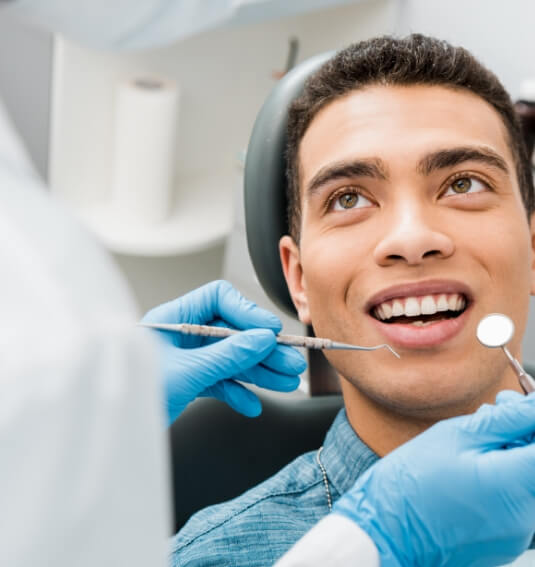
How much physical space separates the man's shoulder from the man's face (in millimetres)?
195

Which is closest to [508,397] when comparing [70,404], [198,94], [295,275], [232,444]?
[295,275]

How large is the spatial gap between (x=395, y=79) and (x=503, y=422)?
63 centimetres

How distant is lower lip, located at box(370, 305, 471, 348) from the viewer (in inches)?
47.4

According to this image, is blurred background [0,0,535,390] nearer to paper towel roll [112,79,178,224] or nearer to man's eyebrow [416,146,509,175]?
paper towel roll [112,79,178,224]

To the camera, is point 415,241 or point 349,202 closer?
point 415,241

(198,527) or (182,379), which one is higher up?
(182,379)

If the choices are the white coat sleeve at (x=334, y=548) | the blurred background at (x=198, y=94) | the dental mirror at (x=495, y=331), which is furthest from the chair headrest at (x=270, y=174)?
the blurred background at (x=198, y=94)

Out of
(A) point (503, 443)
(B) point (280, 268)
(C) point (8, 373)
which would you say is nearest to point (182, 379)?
(B) point (280, 268)

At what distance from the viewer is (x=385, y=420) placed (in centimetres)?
130

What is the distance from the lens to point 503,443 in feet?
3.35

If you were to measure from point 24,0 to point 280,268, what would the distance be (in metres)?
1.19

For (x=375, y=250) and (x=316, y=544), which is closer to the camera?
(x=316, y=544)

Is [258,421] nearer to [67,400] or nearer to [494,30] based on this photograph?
[67,400]

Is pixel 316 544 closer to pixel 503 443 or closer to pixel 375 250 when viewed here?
pixel 503 443
